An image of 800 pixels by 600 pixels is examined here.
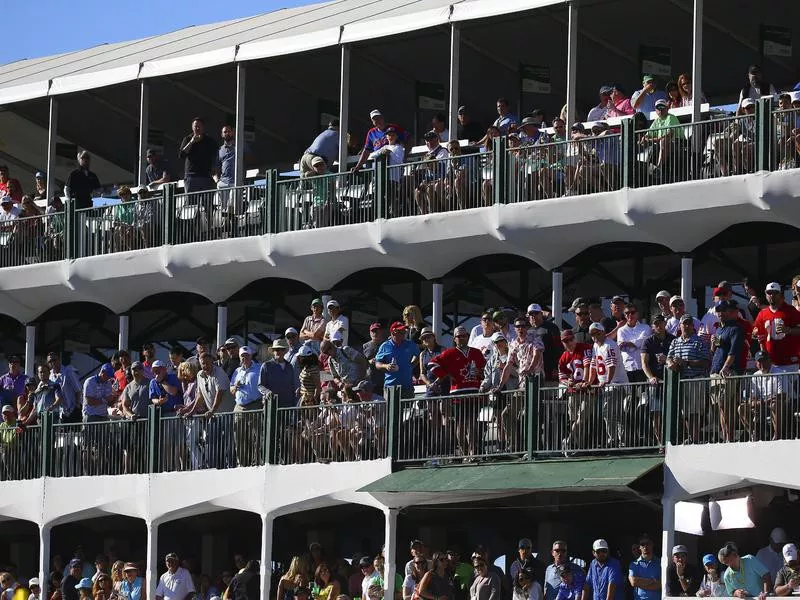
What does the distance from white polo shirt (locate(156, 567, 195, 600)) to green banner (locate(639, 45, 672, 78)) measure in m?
9.62

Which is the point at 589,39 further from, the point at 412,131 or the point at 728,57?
the point at 412,131

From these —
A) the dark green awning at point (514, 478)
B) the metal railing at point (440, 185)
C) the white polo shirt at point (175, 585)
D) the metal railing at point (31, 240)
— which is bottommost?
the white polo shirt at point (175, 585)

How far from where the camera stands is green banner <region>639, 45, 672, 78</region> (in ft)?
107

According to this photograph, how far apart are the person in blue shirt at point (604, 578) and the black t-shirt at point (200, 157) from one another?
34.8 ft

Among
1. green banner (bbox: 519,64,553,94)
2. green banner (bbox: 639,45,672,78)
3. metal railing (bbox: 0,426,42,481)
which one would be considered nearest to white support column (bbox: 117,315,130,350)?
metal railing (bbox: 0,426,42,481)

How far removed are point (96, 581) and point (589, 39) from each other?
10477 mm

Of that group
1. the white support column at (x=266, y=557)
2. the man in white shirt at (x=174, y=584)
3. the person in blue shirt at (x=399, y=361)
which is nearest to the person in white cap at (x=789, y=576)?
the person in blue shirt at (x=399, y=361)

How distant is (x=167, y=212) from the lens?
3494cm

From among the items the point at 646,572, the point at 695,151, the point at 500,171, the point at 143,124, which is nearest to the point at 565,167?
the point at 500,171

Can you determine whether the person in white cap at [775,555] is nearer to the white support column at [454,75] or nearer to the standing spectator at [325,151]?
the white support column at [454,75]

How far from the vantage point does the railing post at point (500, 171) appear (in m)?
30.8

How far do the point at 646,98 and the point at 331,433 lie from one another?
6.08 m

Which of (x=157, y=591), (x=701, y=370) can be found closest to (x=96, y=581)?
(x=157, y=591)

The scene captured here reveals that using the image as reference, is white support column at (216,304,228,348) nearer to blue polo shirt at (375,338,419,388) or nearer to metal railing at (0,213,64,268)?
metal railing at (0,213,64,268)
